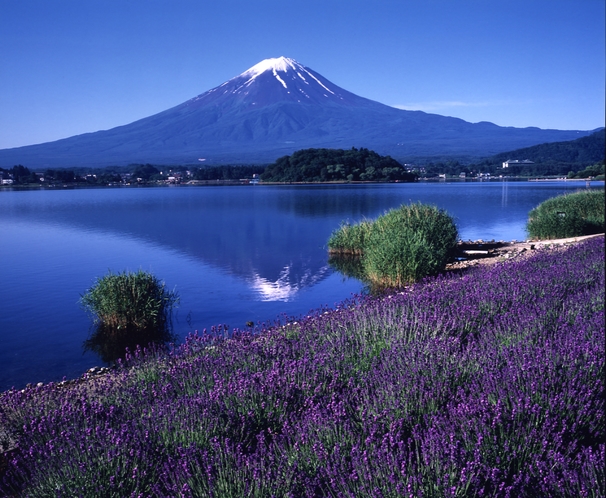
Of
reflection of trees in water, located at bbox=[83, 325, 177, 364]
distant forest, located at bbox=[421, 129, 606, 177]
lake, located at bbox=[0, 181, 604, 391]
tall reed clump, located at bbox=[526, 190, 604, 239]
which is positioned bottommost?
reflection of trees in water, located at bbox=[83, 325, 177, 364]

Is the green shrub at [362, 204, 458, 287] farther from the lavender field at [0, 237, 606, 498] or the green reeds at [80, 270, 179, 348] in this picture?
the lavender field at [0, 237, 606, 498]

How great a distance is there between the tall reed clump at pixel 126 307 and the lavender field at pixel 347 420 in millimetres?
4945

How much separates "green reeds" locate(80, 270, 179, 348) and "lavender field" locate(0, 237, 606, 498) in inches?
194

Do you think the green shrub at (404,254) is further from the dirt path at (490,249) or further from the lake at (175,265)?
the lake at (175,265)

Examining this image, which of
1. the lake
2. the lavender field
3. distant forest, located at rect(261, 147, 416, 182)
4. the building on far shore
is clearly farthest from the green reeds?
the building on far shore

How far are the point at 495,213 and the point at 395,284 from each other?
84.0 feet

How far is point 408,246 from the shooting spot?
13352mm

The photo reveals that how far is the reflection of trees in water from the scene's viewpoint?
923cm

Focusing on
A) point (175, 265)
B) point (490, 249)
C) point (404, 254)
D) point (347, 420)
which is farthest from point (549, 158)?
point (347, 420)

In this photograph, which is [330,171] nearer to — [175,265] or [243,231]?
[243,231]

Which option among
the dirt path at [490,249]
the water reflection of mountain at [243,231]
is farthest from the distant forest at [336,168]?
the dirt path at [490,249]

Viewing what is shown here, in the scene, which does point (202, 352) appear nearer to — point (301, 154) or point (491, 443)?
point (491, 443)

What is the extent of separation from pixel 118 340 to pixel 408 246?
22.8 feet

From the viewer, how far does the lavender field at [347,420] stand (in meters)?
2.83
